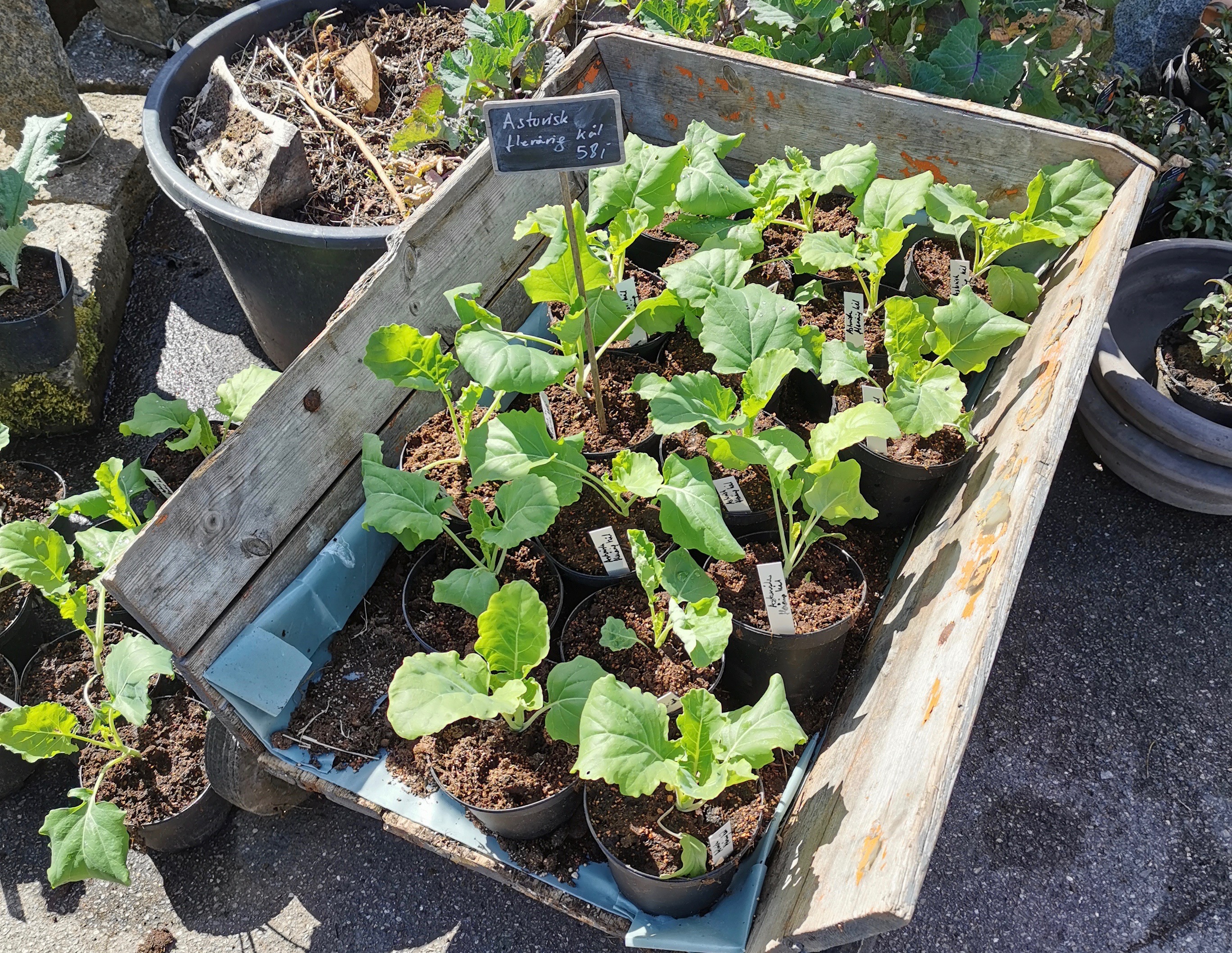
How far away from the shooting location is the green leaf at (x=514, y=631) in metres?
1.43

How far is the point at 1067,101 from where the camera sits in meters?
2.87

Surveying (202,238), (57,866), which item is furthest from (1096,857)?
(202,238)

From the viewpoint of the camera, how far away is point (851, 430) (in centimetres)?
145

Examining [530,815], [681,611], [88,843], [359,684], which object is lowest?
[88,843]

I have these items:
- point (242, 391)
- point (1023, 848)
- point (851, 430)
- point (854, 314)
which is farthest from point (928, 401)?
point (242, 391)

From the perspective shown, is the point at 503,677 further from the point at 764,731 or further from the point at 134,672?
the point at 134,672

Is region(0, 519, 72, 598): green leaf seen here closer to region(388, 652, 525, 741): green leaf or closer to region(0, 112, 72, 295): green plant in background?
region(388, 652, 525, 741): green leaf

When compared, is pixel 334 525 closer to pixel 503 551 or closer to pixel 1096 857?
pixel 503 551

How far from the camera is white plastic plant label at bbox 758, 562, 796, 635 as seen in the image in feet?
4.91

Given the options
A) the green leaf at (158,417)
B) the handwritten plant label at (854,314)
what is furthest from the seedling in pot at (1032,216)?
the green leaf at (158,417)

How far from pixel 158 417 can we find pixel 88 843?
93 centimetres

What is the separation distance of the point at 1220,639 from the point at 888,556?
44.5 inches

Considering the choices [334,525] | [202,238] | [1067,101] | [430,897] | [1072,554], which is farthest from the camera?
[202,238]

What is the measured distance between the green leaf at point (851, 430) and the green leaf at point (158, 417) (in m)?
1.47
